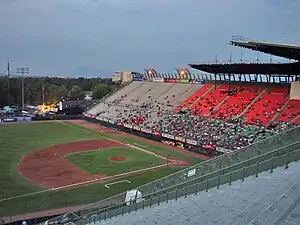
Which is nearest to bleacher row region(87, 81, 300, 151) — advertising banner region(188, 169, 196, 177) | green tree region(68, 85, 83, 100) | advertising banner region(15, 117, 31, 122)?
advertising banner region(15, 117, 31, 122)

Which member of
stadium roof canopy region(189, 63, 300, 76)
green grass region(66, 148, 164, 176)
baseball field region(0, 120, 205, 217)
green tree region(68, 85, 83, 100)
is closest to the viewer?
baseball field region(0, 120, 205, 217)

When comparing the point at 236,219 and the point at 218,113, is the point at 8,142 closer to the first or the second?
the point at 218,113

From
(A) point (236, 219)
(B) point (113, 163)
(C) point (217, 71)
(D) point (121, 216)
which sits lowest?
(B) point (113, 163)

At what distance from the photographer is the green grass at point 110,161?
36.4 metres

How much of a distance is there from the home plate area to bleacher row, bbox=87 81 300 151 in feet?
27.3

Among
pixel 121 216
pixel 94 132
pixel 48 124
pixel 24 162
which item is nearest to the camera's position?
pixel 121 216

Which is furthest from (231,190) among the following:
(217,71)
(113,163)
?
(217,71)

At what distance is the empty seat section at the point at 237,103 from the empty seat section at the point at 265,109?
1.70 m

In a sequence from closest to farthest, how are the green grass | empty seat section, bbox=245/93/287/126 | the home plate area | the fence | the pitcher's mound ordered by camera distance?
1. the fence
2. the home plate area
3. the green grass
4. the pitcher's mound
5. empty seat section, bbox=245/93/287/126

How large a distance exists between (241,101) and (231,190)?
166 ft

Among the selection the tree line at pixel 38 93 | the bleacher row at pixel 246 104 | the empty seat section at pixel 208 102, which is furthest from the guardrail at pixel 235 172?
the tree line at pixel 38 93

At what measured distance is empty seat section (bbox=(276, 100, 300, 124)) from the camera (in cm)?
4640

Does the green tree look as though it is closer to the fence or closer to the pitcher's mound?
the pitcher's mound

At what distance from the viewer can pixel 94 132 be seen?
61188 mm
